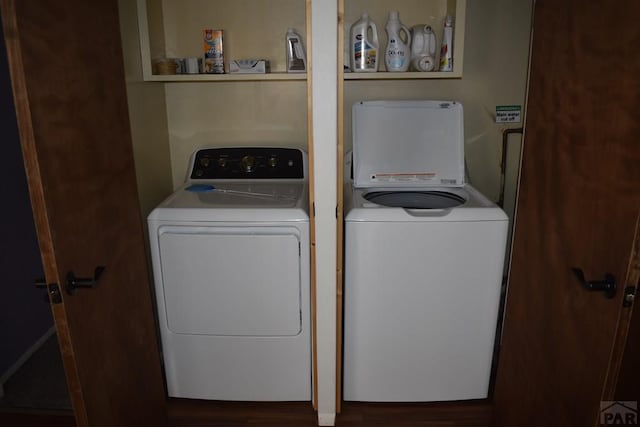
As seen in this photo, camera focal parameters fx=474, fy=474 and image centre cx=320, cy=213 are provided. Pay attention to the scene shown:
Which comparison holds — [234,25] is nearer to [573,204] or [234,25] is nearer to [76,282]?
[76,282]

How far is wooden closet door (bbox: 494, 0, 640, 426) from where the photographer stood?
1148 millimetres

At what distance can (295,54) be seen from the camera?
2.32 metres

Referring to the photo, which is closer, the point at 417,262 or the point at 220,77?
the point at 417,262

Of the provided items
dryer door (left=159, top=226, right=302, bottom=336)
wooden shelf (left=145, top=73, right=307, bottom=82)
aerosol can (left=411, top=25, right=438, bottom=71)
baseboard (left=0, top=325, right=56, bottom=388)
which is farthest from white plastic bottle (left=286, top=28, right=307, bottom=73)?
baseboard (left=0, top=325, right=56, bottom=388)

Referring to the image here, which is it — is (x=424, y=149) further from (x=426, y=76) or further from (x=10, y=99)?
(x=10, y=99)

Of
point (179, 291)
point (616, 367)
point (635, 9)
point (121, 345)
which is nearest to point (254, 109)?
point (179, 291)

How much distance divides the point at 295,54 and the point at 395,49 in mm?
485

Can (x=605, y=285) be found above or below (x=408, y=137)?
below

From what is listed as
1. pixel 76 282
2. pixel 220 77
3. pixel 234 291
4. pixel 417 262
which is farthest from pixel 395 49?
pixel 76 282

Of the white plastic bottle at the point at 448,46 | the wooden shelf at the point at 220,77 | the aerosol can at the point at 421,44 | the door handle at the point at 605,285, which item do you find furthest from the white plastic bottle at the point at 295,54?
the door handle at the point at 605,285

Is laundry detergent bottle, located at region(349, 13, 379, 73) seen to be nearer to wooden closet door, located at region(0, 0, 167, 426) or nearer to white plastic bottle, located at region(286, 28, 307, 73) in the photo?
white plastic bottle, located at region(286, 28, 307, 73)

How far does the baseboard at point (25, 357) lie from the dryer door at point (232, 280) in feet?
3.10

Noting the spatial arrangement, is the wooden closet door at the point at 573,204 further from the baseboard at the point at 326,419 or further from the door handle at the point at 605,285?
the baseboard at the point at 326,419

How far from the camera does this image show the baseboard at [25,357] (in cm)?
230
